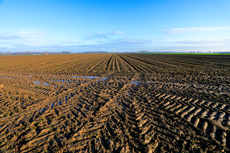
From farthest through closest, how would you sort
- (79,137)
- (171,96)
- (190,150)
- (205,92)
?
(205,92) < (171,96) < (79,137) < (190,150)

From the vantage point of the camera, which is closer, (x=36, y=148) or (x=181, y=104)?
(x=36, y=148)

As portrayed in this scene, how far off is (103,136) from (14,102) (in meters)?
5.73

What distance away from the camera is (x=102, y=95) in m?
7.29

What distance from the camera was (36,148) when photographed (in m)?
3.32

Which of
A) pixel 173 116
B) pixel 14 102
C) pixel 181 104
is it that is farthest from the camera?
pixel 14 102

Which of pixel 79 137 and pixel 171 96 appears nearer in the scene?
pixel 79 137

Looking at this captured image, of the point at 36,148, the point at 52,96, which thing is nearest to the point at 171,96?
the point at 36,148

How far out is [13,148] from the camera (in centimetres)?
334

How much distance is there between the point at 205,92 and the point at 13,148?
9885 millimetres

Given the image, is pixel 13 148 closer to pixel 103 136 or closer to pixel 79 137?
pixel 79 137

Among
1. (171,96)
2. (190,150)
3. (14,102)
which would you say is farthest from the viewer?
(171,96)

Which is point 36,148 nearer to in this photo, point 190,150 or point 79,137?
point 79,137

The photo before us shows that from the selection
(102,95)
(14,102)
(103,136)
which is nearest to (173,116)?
(103,136)

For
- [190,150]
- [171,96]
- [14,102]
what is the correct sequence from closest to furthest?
[190,150]
[14,102]
[171,96]
